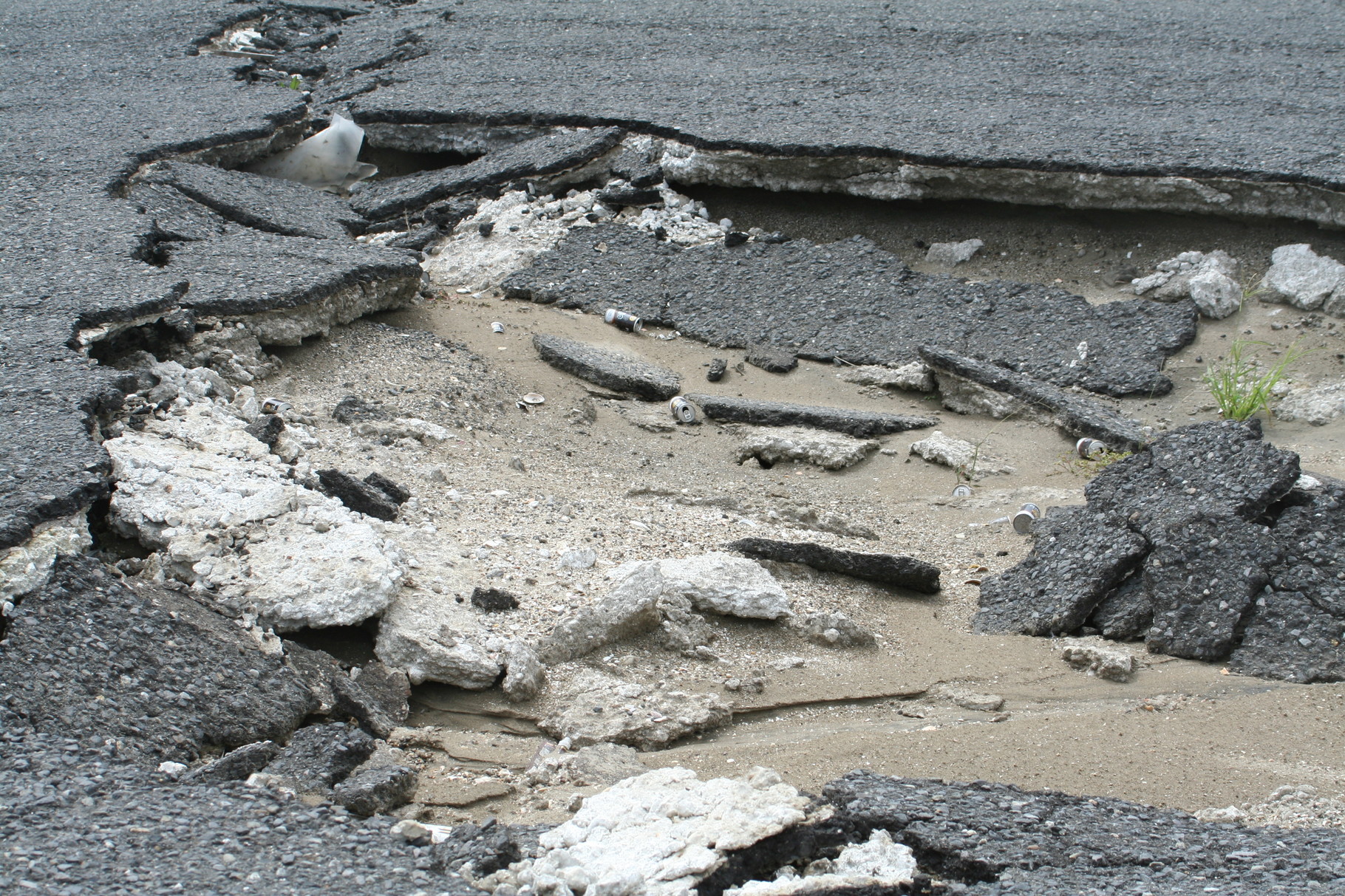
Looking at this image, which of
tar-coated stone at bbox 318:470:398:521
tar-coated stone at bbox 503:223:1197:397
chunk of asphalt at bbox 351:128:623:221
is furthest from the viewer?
chunk of asphalt at bbox 351:128:623:221

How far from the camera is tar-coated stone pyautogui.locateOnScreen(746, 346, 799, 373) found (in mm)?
4758

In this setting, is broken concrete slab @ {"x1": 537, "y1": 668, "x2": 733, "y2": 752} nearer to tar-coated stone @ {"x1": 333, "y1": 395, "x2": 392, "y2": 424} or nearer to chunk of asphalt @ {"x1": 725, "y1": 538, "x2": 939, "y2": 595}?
chunk of asphalt @ {"x1": 725, "y1": 538, "x2": 939, "y2": 595}

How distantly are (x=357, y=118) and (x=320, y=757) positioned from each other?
4.72 m

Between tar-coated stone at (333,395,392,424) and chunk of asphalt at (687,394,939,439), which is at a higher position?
chunk of asphalt at (687,394,939,439)

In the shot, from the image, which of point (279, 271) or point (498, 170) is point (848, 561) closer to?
point (279, 271)

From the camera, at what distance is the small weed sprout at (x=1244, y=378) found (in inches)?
158

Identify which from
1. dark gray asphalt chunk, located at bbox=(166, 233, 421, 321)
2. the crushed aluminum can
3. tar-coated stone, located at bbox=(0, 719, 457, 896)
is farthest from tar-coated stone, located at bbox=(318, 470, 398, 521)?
dark gray asphalt chunk, located at bbox=(166, 233, 421, 321)

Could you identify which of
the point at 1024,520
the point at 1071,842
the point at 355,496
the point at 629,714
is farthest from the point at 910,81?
the point at 1071,842

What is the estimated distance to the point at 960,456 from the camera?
160 inches

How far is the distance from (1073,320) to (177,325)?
3.58 meters

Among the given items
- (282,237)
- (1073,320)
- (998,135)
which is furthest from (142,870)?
(998,135)

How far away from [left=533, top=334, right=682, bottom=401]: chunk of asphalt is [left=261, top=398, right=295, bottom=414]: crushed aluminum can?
1.27 meters

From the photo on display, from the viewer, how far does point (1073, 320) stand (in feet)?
15.3

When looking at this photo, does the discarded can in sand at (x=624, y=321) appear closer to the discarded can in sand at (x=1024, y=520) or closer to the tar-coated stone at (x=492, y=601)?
the discarded can in sand at (x=1024, y=520)
